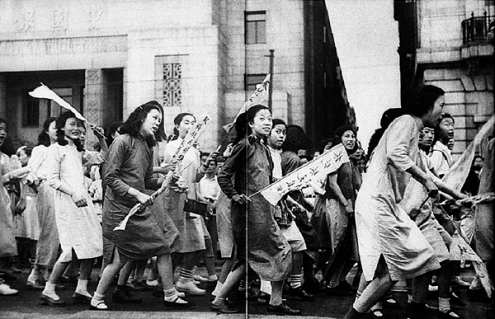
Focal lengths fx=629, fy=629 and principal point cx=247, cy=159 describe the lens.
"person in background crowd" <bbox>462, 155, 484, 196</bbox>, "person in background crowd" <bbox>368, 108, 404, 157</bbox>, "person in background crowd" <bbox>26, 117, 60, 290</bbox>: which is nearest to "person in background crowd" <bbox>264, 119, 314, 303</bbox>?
"person in background crowd" <bbox>368, 108, 404, 157</bbox>

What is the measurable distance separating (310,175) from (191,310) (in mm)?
1528

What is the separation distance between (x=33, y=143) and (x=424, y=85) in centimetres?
365

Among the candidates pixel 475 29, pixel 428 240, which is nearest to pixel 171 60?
pixel 475 29

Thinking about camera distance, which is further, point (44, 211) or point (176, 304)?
point (44, 211)

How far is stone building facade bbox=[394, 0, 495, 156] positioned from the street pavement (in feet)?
4.22

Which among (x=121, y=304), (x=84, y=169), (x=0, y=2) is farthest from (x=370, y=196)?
(x=0, y=2)

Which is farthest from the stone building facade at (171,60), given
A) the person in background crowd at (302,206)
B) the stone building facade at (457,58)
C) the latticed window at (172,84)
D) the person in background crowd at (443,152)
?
the person in background crowd at (443,152)

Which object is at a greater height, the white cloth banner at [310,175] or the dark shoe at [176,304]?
the white cloth banner at [310,175]

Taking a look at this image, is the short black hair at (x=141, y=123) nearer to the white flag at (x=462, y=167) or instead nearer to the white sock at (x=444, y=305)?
the white flag at (x=462, y=167)

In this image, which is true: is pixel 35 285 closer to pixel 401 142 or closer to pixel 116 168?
pixel 116 168

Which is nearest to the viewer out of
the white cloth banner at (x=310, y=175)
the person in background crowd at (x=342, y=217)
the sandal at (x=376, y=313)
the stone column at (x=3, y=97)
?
the sandal at (x=376, y=313)

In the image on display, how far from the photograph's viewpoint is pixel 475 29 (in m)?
4.93

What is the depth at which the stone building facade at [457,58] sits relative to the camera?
4910mm

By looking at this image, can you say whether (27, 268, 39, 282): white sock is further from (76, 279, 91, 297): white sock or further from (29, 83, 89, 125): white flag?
(29, 83, 89, 125): white flag
